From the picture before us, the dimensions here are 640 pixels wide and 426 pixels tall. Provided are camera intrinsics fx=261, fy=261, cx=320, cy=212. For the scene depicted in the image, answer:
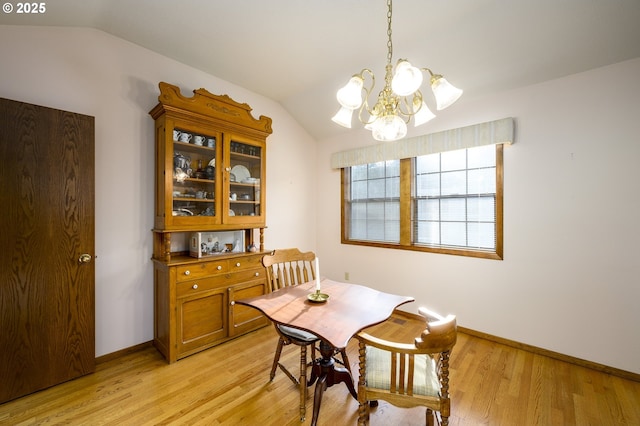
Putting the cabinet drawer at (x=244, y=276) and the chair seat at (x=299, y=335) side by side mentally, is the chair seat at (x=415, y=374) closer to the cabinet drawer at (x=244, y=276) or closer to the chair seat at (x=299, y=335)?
the chair seat at (x=299, y=335)

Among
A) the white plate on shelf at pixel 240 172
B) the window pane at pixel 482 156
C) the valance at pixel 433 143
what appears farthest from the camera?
the white plate on shelf at pixel 240 172

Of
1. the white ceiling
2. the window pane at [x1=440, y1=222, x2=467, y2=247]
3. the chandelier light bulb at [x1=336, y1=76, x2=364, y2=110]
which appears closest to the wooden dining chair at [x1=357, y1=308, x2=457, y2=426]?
the chandelier light bulb at [x1=336, y1=76, x2=364, y2=110]

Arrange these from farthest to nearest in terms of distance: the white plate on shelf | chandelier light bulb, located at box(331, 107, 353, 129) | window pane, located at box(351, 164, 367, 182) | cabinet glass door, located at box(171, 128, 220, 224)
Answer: window pane, located at box(351, 164, 367, 182), the white plate on shelf, cabinet glass door, located at box(171, 128, 220, 224), chandelier light bulb, located at box(331, 107, 353, 129)

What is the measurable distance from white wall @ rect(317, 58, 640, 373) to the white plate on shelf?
7.84ft

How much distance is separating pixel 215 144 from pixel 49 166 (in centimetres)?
126

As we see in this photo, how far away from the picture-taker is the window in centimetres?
282

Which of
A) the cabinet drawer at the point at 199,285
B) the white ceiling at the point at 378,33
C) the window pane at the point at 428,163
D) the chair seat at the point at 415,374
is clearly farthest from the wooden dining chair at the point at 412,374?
the white ceiling at the point at 378,33

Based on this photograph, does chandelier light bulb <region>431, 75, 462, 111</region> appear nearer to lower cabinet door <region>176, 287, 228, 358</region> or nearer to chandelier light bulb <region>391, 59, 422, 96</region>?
chandelier light bulb <region>391, 59, 422, 96</region>

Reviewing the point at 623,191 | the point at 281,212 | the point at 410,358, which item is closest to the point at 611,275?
the point at 623,191

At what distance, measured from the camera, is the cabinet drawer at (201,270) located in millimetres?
2352

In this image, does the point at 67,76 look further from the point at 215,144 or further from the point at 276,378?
the point at 276,378

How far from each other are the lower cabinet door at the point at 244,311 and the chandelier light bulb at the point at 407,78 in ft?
7.70

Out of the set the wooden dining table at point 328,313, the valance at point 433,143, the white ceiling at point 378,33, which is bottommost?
the wooden dining table at point 328,313

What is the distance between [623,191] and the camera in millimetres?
2154
